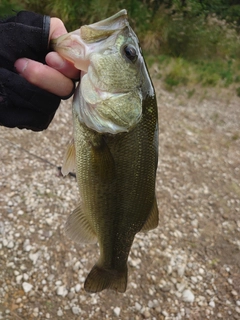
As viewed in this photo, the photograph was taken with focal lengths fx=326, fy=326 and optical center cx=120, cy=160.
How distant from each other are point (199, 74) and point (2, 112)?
8.68 meters

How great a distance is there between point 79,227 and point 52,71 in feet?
3.21

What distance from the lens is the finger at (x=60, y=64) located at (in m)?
1.59

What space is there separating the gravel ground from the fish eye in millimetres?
2423

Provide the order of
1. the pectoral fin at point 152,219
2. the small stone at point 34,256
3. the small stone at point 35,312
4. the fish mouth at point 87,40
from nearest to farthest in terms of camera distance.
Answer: the fish mouth at point 87,40
the pectoral fin at point 152,219
the small stone at point 35,312
the small stone at point 34,256

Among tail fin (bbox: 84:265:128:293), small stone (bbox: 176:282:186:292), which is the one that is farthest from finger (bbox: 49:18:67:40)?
small stone (bbox: 176:282:186:292)

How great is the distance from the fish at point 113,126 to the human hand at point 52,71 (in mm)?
60

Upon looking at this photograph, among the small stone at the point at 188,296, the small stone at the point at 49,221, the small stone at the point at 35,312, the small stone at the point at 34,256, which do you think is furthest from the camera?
the small stone at the point at 49,221

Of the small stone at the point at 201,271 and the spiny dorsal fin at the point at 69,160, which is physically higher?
the spiny dorsal fin at the point at 69,160

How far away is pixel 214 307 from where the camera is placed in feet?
11.4

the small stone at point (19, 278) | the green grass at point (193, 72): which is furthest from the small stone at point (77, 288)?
the green grass at point (193, 72)

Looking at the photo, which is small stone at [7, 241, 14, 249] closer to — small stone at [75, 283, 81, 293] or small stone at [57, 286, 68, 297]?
small stone at [57, 286, 68, 297]

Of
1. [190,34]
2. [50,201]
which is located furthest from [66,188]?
[190,34]

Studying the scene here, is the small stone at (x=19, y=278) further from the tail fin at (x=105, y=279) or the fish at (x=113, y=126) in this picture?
the fish at (x=113, y=126)

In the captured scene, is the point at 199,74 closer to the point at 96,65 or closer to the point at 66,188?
the point at 66,188
